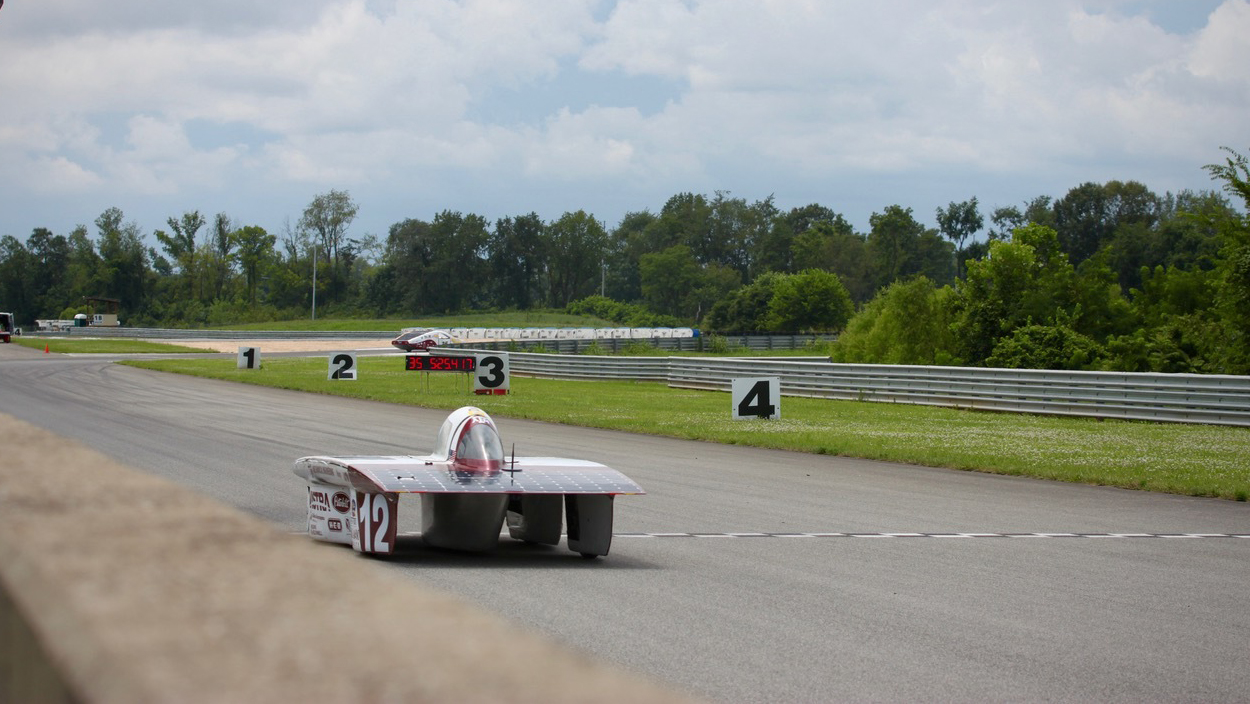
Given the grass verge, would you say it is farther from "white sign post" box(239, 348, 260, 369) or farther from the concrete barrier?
the concrete barrier

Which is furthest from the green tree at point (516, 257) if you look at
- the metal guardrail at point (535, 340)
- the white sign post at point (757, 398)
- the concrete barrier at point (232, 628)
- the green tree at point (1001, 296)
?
the concrete barrier at point (232, 628)

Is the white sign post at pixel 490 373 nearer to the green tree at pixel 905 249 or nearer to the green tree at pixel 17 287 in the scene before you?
the green tree at pixel 905 249

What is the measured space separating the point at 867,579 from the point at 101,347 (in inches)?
2835

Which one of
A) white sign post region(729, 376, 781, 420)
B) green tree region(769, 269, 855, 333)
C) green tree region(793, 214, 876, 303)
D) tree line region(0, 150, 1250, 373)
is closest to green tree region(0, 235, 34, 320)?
tree line region(0, 150, 1250, 373)

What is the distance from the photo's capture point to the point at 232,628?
4.49 ft

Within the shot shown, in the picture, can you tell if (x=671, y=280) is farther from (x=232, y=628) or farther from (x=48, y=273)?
(x=232, y=628)

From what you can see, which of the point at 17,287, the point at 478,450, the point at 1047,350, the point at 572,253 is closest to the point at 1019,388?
the point at 1047,350

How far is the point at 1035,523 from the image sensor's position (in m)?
12.4

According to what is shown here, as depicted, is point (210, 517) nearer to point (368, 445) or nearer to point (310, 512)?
point (310, 512)

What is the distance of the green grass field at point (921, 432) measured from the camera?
677 inches

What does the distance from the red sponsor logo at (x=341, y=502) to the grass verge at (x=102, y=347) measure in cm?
5992

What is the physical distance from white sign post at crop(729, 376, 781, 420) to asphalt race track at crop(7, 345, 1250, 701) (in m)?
6.31

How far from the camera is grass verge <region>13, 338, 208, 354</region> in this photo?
67.8m

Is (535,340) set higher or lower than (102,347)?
higher
